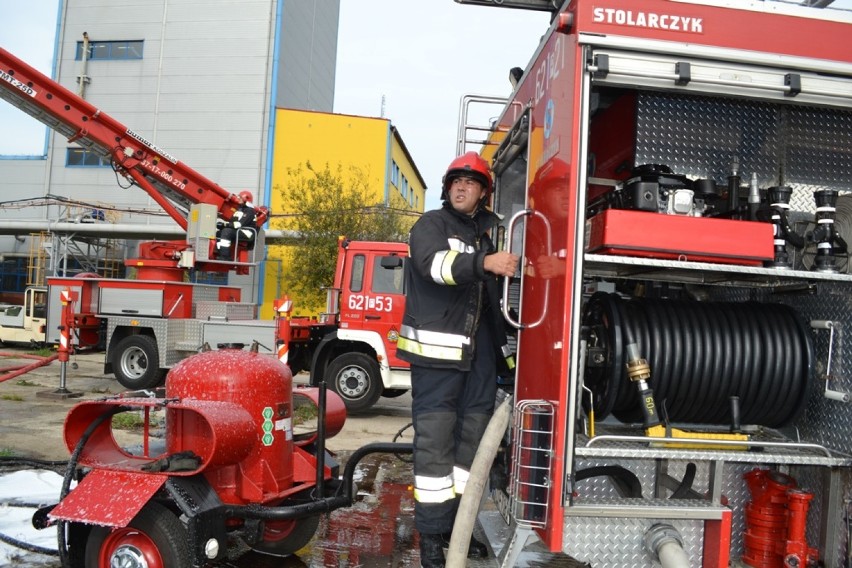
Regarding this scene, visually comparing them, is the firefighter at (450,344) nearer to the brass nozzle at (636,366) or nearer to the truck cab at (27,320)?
the brass nozzle at (636,366)

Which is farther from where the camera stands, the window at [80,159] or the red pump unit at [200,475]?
the window at [80,159]

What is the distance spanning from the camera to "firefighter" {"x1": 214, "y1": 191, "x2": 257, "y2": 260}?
38.0ft

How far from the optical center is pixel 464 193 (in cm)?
365

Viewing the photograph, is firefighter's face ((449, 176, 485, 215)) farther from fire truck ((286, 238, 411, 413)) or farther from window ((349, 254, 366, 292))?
window ((349, 254, 366, 292))

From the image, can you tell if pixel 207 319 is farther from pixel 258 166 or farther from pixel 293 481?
pixel 258 166

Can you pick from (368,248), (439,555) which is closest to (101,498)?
(439,555)

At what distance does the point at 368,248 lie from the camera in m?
9.31

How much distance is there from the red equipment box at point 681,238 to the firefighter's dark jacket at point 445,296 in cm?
64

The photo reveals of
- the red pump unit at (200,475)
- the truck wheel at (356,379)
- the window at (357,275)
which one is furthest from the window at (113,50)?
the red pump unit at (200,475)

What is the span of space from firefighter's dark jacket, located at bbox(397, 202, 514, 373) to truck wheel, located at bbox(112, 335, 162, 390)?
8.26m

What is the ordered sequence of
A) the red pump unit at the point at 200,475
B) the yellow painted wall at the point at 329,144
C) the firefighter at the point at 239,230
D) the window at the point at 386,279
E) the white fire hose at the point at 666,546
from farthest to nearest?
the yellow painted wall at the point at 329,144
the firefighter at the point at 239,230
the window at the point at 386,279
the red pump unit at the point at 200,475
the white fire hose at the point at 666,546

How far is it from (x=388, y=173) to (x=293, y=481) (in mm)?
22119

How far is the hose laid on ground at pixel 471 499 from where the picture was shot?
2.91 metres

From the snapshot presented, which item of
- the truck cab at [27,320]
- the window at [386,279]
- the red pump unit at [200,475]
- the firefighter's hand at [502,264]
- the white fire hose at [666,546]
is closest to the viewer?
the white fire hose at [666,546]
